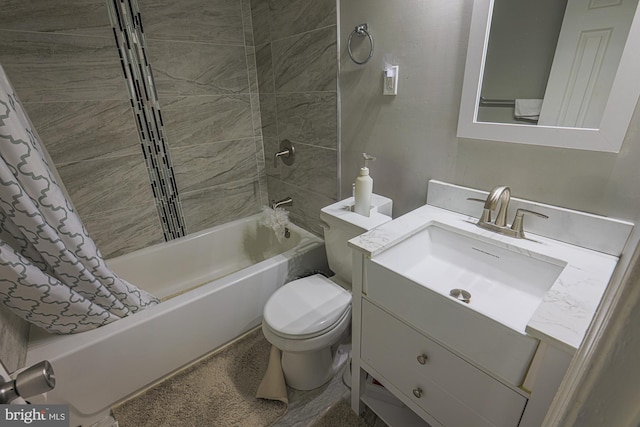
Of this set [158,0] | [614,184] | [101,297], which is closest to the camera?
[614,184]

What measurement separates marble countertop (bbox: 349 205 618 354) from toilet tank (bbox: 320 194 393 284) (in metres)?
0.19

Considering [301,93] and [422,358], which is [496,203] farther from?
[301,93]

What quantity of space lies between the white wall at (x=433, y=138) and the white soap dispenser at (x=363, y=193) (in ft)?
0.75

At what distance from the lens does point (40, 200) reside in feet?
3.44

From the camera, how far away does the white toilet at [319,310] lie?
1289mm

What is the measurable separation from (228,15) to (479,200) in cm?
195

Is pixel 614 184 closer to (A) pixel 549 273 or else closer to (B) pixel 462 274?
(A) pixel 549 273

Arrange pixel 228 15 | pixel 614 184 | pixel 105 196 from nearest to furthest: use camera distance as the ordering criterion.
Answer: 1. pixel 614 184
2. pixel 105 196
3. pixel 228 15

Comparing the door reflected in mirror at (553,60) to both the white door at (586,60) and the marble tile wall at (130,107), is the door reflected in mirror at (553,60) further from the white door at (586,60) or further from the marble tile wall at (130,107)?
the marble tile wall at (130,107)

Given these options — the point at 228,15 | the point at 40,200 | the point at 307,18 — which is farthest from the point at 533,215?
the point at 228,15

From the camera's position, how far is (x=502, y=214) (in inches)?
41.3

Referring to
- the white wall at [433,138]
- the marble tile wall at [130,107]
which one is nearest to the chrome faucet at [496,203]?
the white wall at [433,138]

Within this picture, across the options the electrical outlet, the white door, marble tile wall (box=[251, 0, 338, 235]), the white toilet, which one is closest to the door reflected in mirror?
the white door

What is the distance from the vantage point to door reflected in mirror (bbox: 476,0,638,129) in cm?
86
